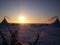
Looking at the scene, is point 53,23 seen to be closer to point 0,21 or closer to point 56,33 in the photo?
point 56,33

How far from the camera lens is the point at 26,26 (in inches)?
142

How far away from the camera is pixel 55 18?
3.72m

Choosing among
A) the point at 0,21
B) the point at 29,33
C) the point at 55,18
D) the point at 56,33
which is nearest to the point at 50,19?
the point at 55,18

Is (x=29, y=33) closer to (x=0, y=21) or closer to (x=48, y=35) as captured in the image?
(x=48, y=35)

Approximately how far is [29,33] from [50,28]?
566 millimetres

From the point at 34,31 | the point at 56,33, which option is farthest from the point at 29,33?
the point at 56,33

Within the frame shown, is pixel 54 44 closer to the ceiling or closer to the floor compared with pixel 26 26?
closer to the floor

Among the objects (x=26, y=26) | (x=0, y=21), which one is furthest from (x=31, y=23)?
(x=0, y=21)

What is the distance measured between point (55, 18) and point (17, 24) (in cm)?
100

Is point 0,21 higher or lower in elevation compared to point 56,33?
higher

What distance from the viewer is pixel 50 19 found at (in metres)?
3.73

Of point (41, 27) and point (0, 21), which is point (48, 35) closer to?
point (41, 27)

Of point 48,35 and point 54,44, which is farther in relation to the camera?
point 48,35

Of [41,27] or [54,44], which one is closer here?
[54,44]
